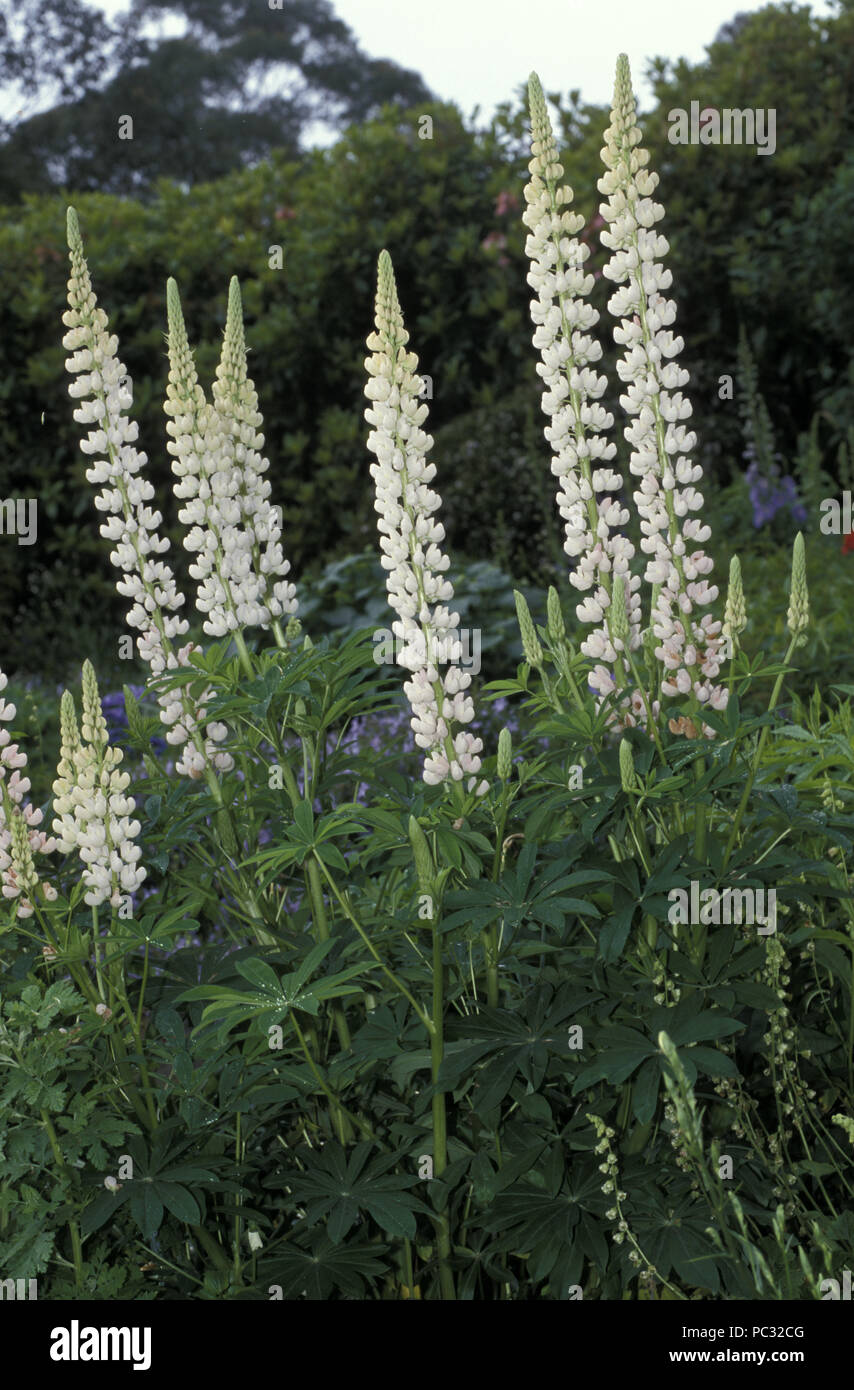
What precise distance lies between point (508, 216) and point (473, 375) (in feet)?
3.94

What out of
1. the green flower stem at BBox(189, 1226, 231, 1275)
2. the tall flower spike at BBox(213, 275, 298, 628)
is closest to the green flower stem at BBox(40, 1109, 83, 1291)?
the green flower stem at BBox(189, 1226, 231, 1275)

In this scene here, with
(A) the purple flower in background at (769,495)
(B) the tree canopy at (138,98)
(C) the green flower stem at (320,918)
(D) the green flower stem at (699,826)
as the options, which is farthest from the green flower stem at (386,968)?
(B) the tree canopy at (138,98)

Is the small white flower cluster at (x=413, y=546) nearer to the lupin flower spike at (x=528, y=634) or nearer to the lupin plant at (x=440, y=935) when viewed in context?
the lupin plant at (x=440, y=935)

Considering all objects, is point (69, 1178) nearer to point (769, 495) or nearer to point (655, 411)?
point (655, 411)

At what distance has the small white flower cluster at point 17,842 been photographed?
8.72 feet

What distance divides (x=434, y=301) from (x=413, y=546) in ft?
26.2

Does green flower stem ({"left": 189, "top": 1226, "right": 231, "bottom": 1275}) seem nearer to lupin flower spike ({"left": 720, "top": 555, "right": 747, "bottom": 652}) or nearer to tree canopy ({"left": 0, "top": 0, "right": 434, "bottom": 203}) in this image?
lupin flower spike ({"left": 720, "top": 555, "right": 747, "bottom": 652})

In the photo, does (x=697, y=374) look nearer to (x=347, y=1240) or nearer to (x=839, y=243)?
(x=839, y=243)

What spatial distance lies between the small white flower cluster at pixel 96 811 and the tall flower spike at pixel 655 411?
3.77ft

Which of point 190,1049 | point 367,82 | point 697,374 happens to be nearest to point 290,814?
point 190,1049

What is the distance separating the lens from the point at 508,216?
9883 mm

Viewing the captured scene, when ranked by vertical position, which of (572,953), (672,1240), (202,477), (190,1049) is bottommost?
(672,1240)
